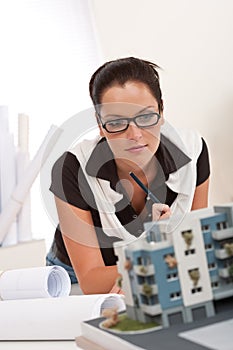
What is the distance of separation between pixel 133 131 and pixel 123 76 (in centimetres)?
18

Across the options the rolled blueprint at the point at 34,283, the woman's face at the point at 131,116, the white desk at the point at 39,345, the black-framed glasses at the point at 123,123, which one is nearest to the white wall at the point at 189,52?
the woman's face at the point at 131,116

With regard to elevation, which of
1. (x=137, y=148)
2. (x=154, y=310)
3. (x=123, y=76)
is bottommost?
(x=154, y=310)

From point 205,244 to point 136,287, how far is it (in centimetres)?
9

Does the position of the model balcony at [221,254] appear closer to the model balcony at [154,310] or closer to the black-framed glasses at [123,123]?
the model balcony at [154,310]

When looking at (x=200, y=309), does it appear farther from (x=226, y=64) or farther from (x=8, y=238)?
(x=226, y=64)

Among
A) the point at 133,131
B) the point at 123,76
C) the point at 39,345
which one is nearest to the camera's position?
the point at 39,345

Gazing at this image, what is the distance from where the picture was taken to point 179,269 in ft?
2.27

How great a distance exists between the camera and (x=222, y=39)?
3418 mm

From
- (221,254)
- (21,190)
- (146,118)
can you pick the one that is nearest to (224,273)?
(221,254)

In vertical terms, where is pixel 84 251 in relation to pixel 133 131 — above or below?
below

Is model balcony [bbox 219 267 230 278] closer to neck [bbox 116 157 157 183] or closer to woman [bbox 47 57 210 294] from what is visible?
woman [bbox 47 57 210 294]

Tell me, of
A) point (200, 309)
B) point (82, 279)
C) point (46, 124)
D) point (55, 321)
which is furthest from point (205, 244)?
point (46, 124)

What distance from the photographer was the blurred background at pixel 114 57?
125 inches

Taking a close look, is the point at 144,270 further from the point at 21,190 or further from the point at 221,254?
the point at 21,190
